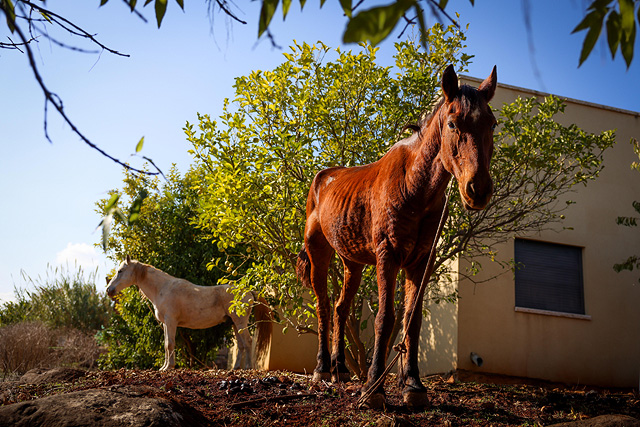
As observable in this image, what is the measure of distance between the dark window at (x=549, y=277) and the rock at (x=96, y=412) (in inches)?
293

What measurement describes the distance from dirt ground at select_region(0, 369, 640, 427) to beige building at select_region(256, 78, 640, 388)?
314 cm

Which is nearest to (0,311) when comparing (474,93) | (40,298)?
(40,298)

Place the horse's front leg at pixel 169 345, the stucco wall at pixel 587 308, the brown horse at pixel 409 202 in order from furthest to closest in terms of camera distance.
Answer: the stucco wall at pixel 587 308, the horse's front leg at pixel 169 345, the brown horse at pixel 409 202

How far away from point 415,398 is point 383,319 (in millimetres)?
671

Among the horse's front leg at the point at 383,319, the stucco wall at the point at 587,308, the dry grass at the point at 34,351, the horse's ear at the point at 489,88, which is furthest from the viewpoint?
the dry grass at the point at 34,351

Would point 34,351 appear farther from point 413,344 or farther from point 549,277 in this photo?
point 549,277

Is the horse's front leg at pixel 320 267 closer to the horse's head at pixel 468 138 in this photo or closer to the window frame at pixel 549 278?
the horse's head at pixel 468 138

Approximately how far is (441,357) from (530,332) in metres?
1.66

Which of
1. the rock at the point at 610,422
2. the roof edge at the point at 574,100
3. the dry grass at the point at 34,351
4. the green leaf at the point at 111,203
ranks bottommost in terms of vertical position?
the dry grass at the point at 34,351

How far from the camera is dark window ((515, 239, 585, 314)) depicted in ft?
30.5

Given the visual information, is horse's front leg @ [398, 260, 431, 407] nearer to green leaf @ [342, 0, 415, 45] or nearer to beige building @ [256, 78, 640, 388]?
green leaf @ [342, 0, 415, 45]

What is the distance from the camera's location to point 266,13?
1.58m

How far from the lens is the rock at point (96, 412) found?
2934mm

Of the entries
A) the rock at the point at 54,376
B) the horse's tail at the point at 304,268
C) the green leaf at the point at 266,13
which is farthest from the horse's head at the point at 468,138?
the rock at the point at 54,376
